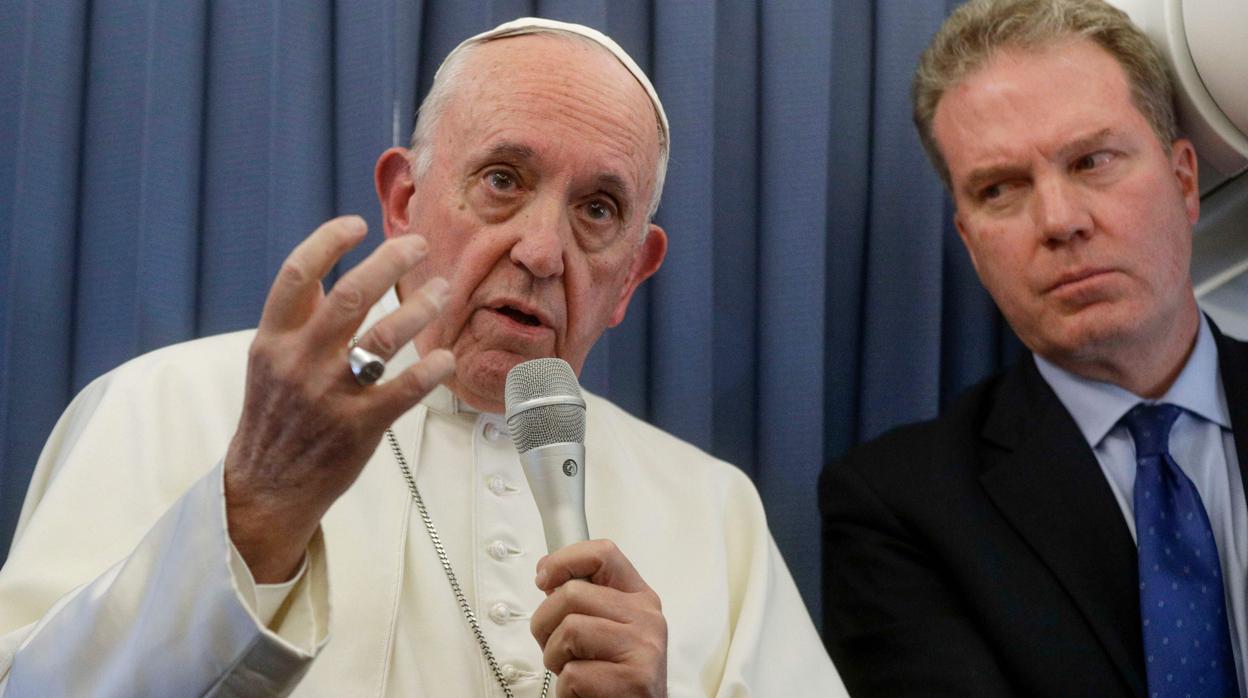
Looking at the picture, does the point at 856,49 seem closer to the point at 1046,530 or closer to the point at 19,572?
the point at 1046,530

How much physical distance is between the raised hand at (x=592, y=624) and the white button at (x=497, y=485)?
1.86 feet

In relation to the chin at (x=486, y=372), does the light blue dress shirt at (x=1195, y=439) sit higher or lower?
lower

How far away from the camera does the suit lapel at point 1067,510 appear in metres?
2.21

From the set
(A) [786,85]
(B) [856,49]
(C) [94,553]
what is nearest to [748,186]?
(A) [786,85]

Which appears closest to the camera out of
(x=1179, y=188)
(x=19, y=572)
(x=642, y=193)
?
(x=19, y=572)

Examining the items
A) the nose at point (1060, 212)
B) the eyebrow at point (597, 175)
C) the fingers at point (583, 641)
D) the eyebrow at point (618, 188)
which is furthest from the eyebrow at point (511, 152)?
the nose at point (1060, 212)

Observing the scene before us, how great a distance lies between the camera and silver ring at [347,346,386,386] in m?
1.35

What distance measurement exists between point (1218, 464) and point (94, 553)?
184 cm

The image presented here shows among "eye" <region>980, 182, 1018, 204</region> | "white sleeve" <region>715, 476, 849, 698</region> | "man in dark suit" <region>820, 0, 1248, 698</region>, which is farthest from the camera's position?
"eye" <region>980, 182, 1018, 204</region>

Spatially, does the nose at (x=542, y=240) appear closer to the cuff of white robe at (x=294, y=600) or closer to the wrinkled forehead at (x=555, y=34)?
the wrinkled forehead at (x=555, y=34)

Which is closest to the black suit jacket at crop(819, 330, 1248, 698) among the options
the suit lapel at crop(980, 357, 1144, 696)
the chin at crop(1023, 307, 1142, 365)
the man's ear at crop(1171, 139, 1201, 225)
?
the suit lapel at crop(980, 357, 1144, 696)

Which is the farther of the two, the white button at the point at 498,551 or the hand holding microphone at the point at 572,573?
the white button at the point at 498,551

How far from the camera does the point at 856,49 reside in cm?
295

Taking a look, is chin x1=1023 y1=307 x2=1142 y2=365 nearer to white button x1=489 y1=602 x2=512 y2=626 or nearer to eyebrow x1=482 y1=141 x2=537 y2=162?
eyebrow x1=482 y1=141 x2=537 y2=162
